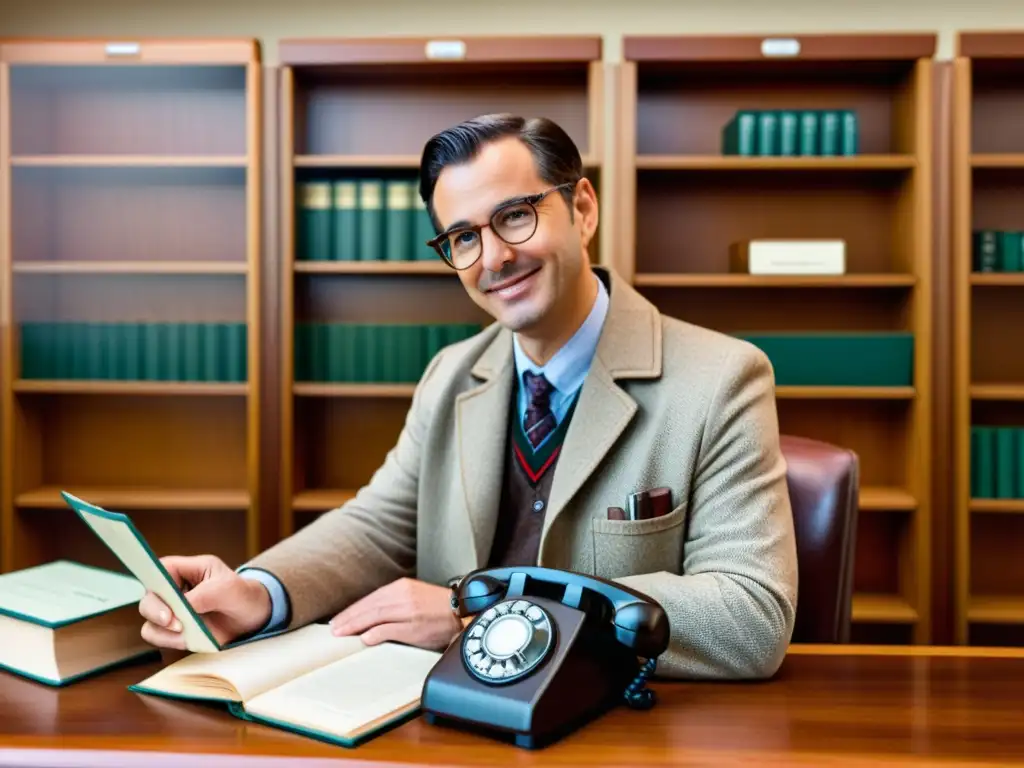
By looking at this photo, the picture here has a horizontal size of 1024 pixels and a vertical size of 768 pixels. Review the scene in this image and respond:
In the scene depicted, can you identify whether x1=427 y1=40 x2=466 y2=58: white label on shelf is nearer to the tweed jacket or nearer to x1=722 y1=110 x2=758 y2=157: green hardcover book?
x1=722 y1=110 x2=758 y2=157: green hardcover book

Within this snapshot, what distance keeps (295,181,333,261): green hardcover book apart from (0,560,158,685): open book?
2.13 m

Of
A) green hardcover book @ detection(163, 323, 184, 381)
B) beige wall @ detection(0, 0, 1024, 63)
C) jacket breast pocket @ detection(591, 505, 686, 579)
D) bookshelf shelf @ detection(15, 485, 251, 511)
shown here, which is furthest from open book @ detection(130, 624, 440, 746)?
beige wall @ detection(0, 0, 1024, 63)

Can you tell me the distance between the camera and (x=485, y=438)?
1.58m

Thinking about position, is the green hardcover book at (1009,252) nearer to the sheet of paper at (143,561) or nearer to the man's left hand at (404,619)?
the man's left hand at (404,619)

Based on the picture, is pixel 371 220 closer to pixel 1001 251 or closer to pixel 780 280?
pixel 780 280

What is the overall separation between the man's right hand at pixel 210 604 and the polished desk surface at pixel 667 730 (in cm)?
5

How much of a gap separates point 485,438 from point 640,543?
0.34m

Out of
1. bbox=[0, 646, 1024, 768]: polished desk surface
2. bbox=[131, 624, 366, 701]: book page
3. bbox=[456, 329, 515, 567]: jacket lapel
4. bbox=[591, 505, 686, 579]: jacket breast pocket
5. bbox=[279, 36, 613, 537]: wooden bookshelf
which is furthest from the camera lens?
bbox=[279, 36, 613, 537]: wooden bookshelf

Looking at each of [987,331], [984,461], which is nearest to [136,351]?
[984,461]

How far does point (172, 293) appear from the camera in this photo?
11.4 ft

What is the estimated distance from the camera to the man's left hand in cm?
117

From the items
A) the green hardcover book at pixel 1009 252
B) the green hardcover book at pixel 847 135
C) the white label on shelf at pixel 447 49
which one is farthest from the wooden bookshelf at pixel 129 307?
the green hardcover book at pixel 1009 252

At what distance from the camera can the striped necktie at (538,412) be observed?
1579 mm

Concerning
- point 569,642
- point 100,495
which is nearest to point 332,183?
point 100,495
